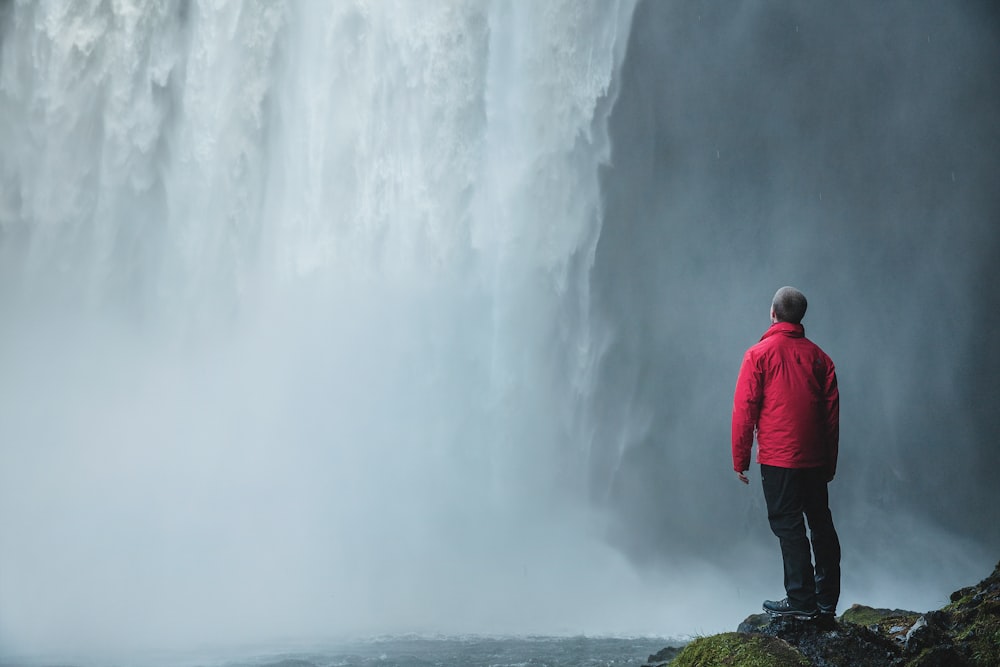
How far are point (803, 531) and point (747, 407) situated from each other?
60 centimetres

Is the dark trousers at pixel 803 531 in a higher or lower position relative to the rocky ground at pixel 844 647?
higher

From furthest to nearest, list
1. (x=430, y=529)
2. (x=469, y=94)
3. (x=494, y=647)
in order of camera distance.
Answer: (x=469, y=94)
(x=430, y=529)
(x=494, y=647)

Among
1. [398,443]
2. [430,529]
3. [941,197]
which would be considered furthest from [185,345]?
[941,197]

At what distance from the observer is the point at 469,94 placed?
1991 centimetres

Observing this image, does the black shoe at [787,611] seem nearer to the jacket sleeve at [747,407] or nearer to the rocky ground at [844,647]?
the rocky ground at [844,647]

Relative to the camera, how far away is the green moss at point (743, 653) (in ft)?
11.4

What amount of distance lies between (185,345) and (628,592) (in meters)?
12.6

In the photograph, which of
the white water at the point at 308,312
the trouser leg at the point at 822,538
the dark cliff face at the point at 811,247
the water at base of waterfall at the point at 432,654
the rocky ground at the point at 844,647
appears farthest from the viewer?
the dark cliff face at the point at 811,247

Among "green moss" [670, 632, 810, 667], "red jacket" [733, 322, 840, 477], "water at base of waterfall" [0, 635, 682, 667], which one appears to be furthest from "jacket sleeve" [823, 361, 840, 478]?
"water at base of waterfall" [0, 635, 682, 667]

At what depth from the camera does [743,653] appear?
3.55 meters

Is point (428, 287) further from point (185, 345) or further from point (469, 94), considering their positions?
point (185, 345)

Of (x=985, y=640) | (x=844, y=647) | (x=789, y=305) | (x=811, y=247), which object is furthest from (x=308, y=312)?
(x=985, y=640)

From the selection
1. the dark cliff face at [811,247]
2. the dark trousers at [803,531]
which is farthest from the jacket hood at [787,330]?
the dark cliff face at [811,247]

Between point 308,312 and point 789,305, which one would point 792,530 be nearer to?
point 789,305
